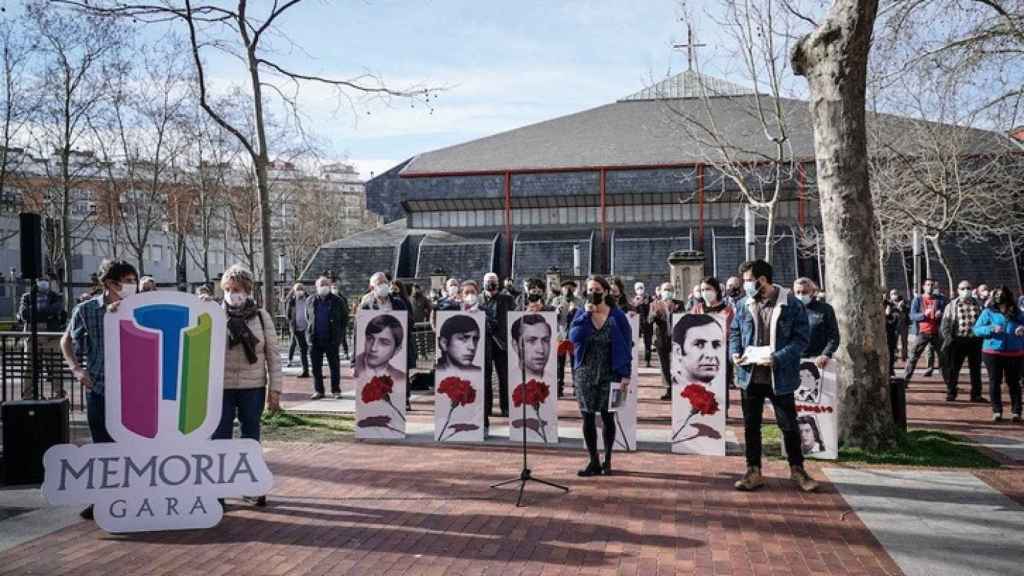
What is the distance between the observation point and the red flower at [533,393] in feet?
33.2

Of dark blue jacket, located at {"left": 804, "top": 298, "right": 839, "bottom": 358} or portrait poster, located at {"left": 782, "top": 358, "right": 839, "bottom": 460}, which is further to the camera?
dark blue jacket, located at {"left": 804, "top": 298, "right": 839, "bottom": 358}

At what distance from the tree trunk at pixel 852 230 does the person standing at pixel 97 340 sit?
24.4 feet

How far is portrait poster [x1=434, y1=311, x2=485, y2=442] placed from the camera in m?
10.7

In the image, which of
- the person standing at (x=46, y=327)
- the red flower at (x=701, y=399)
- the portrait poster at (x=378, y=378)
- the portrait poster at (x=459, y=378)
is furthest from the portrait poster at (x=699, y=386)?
the person standing at (x=46, y=327)

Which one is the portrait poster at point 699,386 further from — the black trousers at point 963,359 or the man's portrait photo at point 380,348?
the black trousers at point 963,359

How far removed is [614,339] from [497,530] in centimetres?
254

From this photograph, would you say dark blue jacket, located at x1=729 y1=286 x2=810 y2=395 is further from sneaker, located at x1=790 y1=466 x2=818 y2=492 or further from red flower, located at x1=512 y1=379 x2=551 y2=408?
red flower, located at x1=512 y1=379 x2=551 y2=408

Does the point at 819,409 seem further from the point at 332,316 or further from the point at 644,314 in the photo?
the point at 644,314

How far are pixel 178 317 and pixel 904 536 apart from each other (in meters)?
5.78

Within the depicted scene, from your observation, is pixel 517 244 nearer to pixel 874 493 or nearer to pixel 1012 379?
pixel 1012 379

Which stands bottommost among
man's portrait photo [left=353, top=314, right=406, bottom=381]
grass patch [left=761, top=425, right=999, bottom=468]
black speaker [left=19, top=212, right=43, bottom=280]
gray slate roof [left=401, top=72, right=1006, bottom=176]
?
grass patch [left=761, top=425, right=999, bottom=468]

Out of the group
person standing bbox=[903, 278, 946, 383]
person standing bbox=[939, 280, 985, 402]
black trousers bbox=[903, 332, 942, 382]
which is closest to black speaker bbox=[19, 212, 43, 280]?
person standing bbox=[939, 280, 985, 402]

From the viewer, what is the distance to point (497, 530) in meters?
6.63

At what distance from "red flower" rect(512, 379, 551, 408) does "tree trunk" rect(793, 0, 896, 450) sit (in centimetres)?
339
